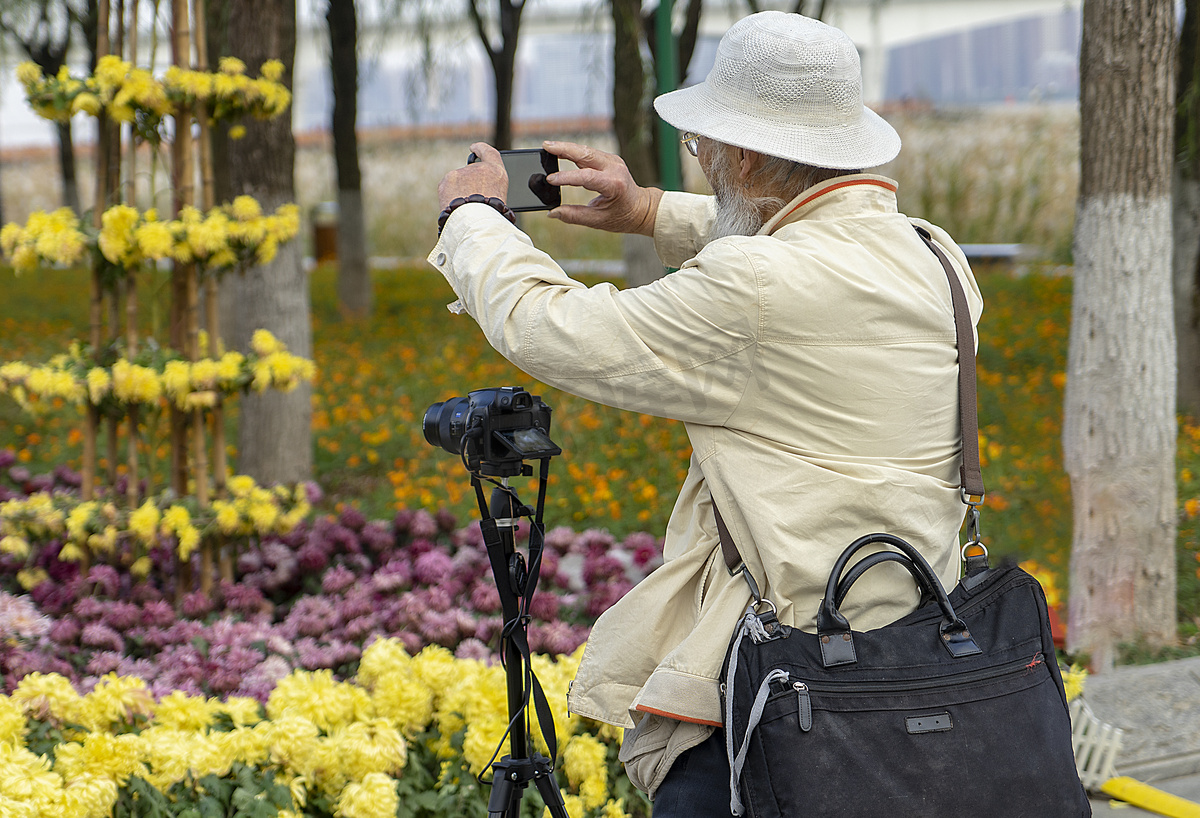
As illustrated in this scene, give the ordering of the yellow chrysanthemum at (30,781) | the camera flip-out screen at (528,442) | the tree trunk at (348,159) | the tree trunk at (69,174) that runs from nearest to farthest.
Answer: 1. the camera flip-out screen at (528,442)
2. the yellow chrysanthemum at (30,781)
3. the tree trunk at (348,159)
4. the tree trunk at (69,174)

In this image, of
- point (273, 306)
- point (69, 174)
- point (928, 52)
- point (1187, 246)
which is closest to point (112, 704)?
point (273, 306)

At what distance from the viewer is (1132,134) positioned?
3842mm

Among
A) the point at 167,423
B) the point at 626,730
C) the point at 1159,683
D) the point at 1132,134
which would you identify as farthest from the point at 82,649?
Result: the point at 1132,134

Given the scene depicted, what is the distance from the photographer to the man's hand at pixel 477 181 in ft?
5.20

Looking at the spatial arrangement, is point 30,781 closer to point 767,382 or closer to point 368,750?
point 368,750

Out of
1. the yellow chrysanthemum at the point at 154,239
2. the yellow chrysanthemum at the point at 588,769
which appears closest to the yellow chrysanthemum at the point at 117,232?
the yellow chrysanthemum at the point at 154,239

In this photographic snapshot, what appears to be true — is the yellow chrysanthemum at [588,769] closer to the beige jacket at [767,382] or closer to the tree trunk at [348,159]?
the beige jacket at [767,382]

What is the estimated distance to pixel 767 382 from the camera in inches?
56.6

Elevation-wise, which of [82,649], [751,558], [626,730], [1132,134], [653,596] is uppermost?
[1132,134]

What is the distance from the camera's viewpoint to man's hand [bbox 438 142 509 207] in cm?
159

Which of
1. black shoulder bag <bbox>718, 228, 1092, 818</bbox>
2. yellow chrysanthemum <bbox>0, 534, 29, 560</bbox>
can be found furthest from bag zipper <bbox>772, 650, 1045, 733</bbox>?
yellow chrysanthemum <bbox>0, 534, 29, 560</bbox>

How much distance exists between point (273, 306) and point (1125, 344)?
388 centimetres

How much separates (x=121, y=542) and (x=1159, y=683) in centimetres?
375

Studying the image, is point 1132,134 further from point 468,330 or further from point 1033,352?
point 468,330
